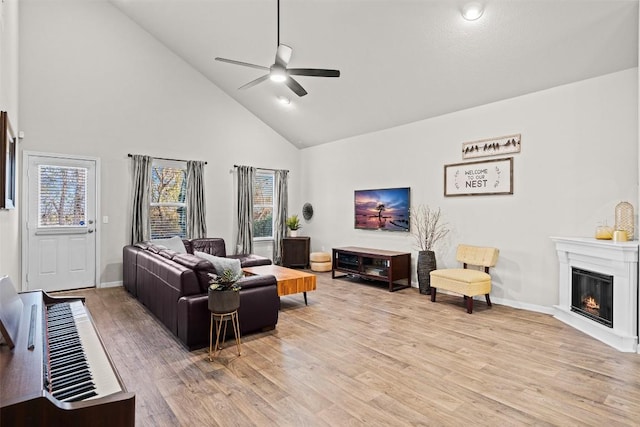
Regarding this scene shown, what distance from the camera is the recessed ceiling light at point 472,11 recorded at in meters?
3.67

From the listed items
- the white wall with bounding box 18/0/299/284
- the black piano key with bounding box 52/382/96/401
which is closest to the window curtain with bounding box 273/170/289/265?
the white wall with bounding box 18/0/299/284

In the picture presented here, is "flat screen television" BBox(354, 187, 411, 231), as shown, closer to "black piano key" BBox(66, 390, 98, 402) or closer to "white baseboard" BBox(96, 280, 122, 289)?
"white baseboard" BBox(96, 280, 122, 289)

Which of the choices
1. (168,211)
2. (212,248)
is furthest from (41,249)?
(212,248)

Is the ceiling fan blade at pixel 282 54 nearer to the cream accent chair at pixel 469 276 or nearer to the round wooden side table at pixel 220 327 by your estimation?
the round wooden side table at pixel 220 327

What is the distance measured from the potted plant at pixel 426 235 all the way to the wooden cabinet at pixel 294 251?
2.71 metres

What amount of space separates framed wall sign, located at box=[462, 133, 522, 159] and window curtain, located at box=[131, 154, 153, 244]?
5437 mm

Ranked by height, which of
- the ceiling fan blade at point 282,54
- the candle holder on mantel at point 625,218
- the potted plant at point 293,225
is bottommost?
the potted plant at point 293,225

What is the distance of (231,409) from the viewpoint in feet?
7.64

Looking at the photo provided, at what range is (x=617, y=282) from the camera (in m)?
3.46

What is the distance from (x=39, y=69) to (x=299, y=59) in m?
4.02

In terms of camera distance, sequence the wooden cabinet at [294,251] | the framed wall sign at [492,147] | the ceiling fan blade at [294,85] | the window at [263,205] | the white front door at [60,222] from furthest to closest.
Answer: the window at [263,205] < the wooden cabinet at [294,251] < the white front door at [60,222] < the framed wall sign at [492,147] < the ceiling fan blade at [294,85]

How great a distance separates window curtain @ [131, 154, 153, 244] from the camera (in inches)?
241

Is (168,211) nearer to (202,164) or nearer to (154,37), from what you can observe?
(202,164)

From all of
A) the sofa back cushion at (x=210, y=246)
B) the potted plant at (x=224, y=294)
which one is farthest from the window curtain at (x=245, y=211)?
the potted plant at (x=224, y=294)
